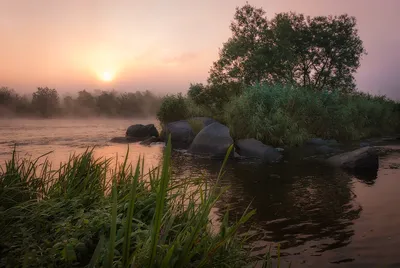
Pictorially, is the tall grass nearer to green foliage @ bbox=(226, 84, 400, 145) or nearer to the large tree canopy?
green foliage @ bbox=(226, 84, 400, 145)

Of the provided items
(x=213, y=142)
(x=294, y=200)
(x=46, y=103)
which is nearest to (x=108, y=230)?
(x=294, y=200)

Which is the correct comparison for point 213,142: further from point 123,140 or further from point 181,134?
point 123,140

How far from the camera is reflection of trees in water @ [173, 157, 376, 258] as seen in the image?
6906 mm

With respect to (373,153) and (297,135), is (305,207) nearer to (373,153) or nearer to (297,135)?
(373,153)

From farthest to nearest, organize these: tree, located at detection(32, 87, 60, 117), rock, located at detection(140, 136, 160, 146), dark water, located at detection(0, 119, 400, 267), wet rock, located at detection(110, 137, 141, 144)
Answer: tree, located at detection(32, 87, 60, 117)
wet rock, located at detection(110, 137, 141, 144)
rock, located at detection(140, 136, 160, 146)
dark water, located at detection(0, 119, 400, 267)

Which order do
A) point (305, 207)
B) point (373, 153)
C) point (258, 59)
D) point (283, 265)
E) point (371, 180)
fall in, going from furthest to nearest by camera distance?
point (258, 59)
point (373, 153)
point (371, 180)
point (305, 207)
point (283, 265)

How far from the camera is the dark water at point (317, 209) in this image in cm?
608

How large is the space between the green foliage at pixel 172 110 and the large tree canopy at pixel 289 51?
18.7 ft

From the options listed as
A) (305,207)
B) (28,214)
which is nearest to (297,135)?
(305,207)

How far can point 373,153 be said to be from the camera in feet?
48.0

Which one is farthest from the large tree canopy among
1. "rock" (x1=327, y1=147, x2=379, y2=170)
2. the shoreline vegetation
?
"rock" (x1=327, y1=147, x2=379, y2=170)

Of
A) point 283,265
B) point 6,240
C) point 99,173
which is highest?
point 99,173

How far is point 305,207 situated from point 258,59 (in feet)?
84.4

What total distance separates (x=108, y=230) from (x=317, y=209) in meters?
6.17
